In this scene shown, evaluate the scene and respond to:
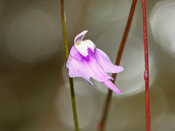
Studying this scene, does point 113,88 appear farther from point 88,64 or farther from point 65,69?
point 65,69

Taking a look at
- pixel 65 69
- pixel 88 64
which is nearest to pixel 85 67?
pixel 88 64

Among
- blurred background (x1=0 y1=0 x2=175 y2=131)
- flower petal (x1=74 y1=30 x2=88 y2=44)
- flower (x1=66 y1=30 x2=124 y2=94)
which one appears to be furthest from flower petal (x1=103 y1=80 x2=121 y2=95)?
blurred background (x1=0 y1=0 x2=175 y2=131)

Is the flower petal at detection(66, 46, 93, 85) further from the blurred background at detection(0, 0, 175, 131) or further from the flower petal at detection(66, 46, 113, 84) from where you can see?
the blurred background at detection(0, 0, 175, 131)

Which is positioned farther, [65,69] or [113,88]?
[65,69]

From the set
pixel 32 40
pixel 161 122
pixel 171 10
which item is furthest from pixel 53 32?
pixel 161 122

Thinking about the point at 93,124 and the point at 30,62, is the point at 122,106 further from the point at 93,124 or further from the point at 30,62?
the point at 30,62
